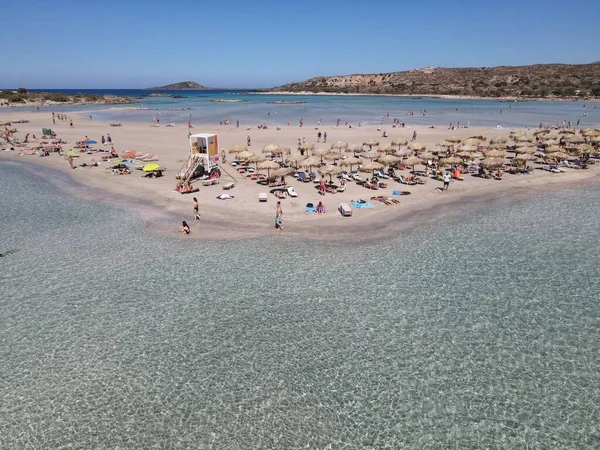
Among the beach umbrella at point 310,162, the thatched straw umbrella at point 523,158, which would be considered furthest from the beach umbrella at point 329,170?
the thatched straw umbrella at point 523,158

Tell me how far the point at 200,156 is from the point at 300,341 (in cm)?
2065

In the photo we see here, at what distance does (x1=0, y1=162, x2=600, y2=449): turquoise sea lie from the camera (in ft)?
29.4

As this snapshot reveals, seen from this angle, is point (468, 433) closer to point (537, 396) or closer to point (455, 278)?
point (537, 396)

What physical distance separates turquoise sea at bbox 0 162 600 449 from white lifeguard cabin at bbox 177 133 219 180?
10.1 meters

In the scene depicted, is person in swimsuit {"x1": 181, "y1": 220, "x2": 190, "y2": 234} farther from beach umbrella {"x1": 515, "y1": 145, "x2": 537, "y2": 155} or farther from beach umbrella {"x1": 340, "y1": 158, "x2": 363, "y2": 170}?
beach umbrella {"x1": 515, "y1": 145, "x2": 537, "y2": 155}

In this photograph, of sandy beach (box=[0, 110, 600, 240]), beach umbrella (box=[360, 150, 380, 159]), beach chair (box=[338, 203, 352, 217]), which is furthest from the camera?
beach umbrella (box=[360, 150, 380, 159])

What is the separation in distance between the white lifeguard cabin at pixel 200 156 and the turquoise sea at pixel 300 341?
397 inches

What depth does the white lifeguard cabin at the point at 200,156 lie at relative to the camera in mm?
28609

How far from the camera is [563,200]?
25.2 metres

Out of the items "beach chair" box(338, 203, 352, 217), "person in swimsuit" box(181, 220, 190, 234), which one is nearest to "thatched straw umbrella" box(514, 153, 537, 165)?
"beach chair" box(338, 203, 352, 217)

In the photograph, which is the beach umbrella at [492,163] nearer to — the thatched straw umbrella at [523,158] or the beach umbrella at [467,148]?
the thatched straw umbrella at [523,158]

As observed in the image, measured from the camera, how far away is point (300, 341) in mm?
11844

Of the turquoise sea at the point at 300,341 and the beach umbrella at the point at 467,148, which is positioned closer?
the turquoise sea at the point at 300,341

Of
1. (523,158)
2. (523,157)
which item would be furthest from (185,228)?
(523,157)
